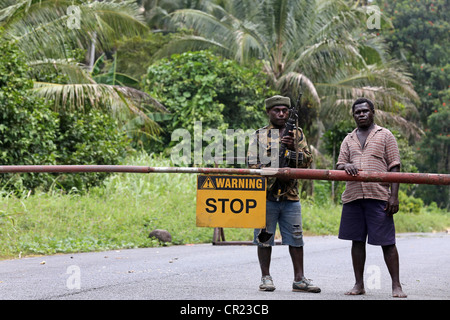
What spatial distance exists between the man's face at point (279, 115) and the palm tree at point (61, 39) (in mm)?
9147

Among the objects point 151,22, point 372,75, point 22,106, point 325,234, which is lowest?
point 325,234

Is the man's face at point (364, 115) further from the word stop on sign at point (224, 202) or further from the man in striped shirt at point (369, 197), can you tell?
the word stop on sign at point (224, 202)

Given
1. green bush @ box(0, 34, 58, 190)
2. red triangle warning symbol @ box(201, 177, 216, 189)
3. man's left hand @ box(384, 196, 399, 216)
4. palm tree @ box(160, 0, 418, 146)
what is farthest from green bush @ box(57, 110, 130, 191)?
man's left hand @ box(384, 196, 399, 216)

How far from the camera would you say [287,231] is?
6.05m

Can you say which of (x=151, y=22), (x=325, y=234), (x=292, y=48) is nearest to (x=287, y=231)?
(x=325, y=234)

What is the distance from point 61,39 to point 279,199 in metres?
10.3

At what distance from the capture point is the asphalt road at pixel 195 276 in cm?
580

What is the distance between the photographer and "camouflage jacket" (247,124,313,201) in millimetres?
5992

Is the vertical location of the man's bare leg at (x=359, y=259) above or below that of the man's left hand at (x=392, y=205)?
below

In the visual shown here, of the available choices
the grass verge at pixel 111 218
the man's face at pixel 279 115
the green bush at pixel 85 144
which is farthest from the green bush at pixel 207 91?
the man's face at pixel 279 115

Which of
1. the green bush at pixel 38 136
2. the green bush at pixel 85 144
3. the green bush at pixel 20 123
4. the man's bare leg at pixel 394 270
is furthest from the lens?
the green bush at pixel 85 144
